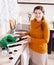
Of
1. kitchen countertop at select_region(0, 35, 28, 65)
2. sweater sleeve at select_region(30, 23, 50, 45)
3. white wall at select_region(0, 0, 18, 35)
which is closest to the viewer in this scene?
kitchen countertop at select_region(0, 35, 28, 65)

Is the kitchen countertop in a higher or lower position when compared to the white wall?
lower

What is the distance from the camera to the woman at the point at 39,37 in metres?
2.66

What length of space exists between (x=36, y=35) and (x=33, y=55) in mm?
325

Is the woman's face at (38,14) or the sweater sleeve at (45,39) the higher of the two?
the woman's face at (38,14)

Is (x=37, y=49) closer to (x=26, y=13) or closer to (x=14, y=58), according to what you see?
(x=14, y=58)

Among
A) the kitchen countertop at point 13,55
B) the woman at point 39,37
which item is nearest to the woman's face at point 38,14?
the woman at point 39,37

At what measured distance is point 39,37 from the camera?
8.97 feet

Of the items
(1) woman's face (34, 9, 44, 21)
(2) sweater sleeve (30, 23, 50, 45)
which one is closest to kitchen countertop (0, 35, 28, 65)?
(2) sweater sleeve (30, 23, 50, 45)

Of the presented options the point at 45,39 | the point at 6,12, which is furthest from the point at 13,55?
the point at 6,12

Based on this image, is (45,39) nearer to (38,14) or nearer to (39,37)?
(39,37)

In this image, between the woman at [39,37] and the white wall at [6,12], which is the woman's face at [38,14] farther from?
the white wall at [6,12]

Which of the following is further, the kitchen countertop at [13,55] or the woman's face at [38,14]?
the woman's face at [38,14]

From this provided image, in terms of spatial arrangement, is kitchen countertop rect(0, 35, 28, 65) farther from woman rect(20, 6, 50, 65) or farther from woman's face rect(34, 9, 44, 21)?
woman's face rect(34, 9, 44, 21)

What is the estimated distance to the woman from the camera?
8.72 feet
